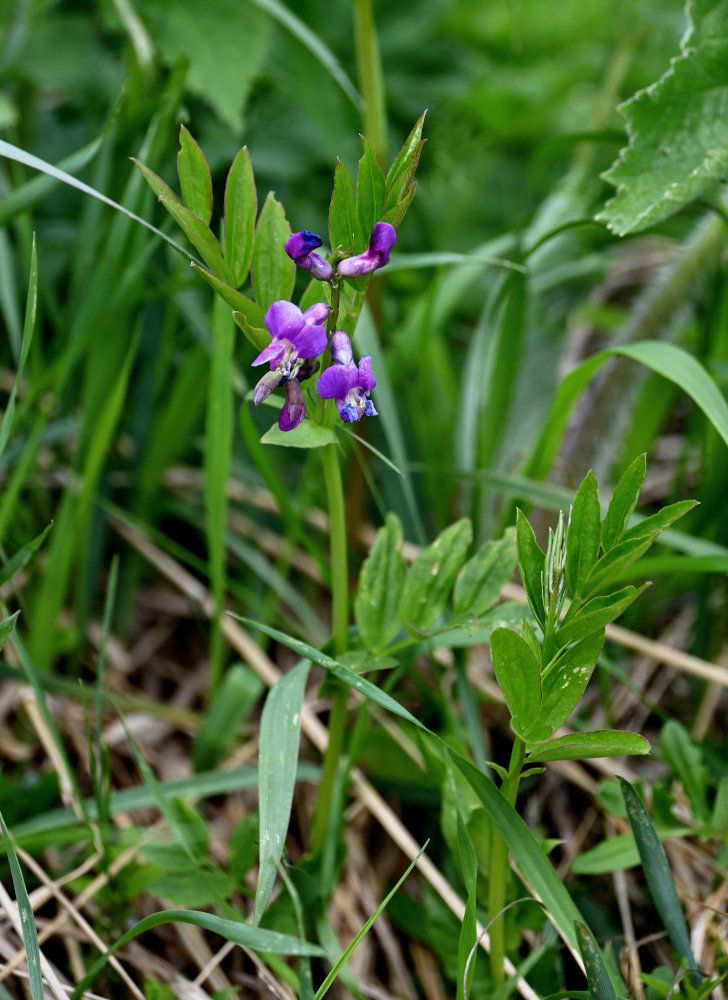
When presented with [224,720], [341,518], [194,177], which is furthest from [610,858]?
[194,177]

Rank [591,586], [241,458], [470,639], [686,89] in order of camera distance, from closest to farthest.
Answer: [591,586] → [470,639] → [686,89] → [241,458]

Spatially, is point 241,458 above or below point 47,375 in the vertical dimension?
below

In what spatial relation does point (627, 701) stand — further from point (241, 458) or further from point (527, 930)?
point (241, 458)

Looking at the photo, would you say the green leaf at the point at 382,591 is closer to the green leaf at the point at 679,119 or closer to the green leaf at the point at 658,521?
the green leaf at the point at 658,521

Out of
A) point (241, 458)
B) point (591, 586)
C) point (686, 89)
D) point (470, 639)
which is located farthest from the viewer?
point (241, 458)

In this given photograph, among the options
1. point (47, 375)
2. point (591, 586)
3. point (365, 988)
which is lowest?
point (365, 988)

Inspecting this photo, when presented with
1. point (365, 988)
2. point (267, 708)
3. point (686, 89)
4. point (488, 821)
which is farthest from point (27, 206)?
point (365, 988)
